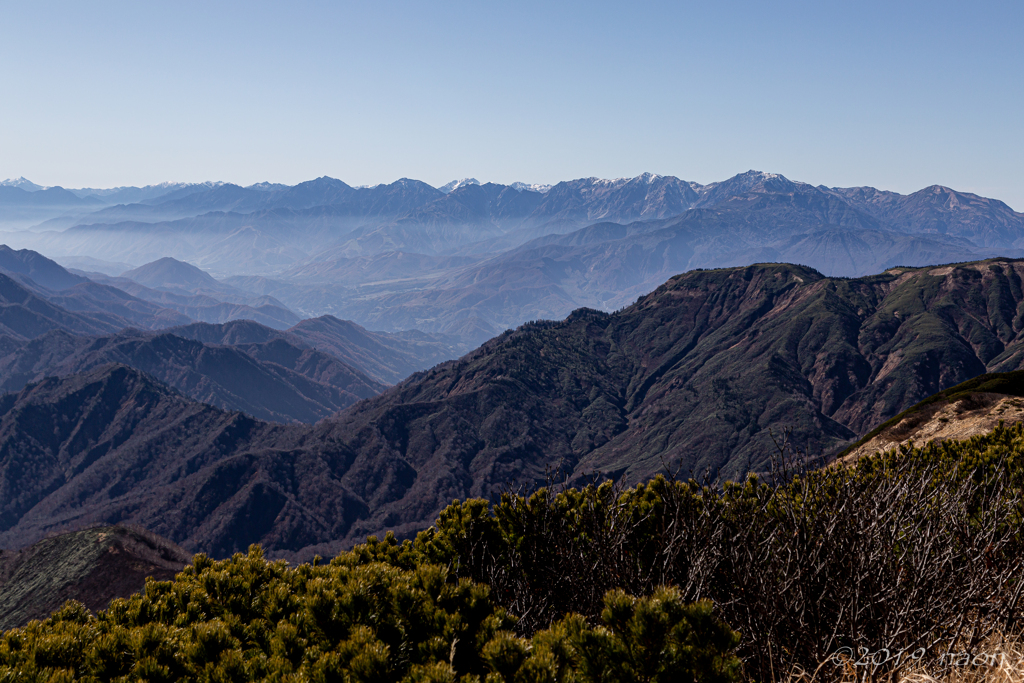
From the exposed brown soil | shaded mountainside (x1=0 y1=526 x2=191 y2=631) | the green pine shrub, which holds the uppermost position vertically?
the green pine shrub

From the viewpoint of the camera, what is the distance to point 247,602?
44.7 feet

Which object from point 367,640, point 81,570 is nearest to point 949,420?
point 367,640

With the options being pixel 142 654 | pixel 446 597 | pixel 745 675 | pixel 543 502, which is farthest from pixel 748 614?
pixel 142 654

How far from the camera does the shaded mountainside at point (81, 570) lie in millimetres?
94812

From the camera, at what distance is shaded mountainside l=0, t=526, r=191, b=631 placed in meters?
94.8

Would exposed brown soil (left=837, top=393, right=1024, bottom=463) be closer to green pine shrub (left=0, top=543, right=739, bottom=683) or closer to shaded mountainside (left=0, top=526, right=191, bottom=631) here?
green pine shrub (left=0, top=543, right=739, bottom=683)

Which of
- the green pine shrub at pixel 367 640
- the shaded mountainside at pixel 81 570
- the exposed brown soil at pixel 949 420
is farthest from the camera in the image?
the shaded mountainside at pixel 81 570

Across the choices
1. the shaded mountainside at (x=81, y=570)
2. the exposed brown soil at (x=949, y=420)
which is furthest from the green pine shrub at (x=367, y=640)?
the shaded mountainside at (x=81, y=570)

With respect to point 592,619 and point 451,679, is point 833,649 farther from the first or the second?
point 451,679

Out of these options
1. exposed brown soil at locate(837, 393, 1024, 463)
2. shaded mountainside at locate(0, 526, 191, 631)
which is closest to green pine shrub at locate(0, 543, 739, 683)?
exposed brown soil at locate(837, 393, 1024, 463)

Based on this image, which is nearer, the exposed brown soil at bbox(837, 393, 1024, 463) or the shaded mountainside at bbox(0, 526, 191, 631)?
the exposed brown soil at bbox(837, 393, 1024, 463)

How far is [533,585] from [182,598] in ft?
26.2

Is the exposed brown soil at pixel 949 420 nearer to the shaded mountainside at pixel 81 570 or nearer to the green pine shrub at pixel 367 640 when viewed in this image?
the green pine shrub at pixel 367 640

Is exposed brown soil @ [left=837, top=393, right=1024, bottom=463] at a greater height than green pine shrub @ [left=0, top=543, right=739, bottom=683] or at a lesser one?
lesser
